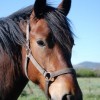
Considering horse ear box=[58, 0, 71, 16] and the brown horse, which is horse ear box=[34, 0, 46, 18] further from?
horse ear box=[58, 0, 71, 16]

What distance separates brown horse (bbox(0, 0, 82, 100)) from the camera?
414cm

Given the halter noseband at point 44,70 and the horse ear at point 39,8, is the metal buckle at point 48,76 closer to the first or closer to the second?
the halter noseband at point 44,70

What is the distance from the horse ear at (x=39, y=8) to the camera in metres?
4.50

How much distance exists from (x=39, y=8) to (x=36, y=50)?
2.01 ft

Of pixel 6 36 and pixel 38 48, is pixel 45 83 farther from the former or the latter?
pixel 6 36

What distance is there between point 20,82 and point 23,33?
2.22 ft

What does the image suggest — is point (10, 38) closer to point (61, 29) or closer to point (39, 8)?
point (39, 8)

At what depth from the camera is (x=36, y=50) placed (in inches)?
171

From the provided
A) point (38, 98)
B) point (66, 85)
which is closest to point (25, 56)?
point (66, 85)

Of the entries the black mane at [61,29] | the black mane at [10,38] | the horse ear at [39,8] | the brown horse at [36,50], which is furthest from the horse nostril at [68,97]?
the horse ear at [39,8]

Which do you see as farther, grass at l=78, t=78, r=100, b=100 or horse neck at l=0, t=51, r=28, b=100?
grass at l=78, t=78, r=100, b=100

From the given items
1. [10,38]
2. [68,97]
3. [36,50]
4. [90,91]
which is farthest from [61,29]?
[90,91]

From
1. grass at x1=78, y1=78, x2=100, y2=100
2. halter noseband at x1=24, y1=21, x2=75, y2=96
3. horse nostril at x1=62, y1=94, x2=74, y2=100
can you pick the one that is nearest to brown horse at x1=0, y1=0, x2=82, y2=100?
halter noseband at x1=24, y1=21, x2=75, y2=96

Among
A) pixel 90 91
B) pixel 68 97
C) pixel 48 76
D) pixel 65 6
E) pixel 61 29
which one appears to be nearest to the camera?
pixel 68 97
